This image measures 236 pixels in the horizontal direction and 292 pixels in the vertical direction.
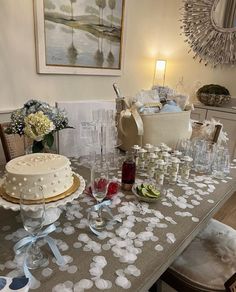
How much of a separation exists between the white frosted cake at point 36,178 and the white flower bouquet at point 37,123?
0.23 m

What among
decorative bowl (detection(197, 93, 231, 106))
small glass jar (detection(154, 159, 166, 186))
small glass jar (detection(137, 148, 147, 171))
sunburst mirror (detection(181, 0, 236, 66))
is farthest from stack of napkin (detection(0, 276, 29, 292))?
sunburst mirror (detection(181, 0, 236, 66))

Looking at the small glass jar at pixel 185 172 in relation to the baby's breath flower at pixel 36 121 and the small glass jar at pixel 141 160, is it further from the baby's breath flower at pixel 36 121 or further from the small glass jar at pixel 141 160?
the baby's breath flower at pixel 36 121

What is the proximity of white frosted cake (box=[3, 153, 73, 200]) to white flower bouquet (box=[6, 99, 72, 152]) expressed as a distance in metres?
0.23

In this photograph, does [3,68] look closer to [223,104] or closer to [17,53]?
[17,53]

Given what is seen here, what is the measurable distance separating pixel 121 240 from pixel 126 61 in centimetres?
254

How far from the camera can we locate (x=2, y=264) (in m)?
0.66

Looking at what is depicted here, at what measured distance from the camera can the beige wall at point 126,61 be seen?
6.20 feet

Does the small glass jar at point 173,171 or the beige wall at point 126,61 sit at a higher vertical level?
the beige wall at point 126,61

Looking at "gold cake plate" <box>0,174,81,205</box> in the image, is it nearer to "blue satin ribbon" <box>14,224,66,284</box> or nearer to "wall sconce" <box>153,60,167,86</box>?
"blue satin ribbon" <box>14,224,66,284</box>

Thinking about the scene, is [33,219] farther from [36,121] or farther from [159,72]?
[159,72]

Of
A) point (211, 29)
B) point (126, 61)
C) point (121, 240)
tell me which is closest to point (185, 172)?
point (121, 240)

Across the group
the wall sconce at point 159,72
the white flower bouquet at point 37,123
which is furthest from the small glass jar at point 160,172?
the wall sconce at point 159,72

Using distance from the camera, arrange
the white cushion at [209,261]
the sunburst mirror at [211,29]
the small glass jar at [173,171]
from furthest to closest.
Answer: the sunburst mirror at [211,29] < the small glass jar at [173,171] < the white cushion at [209,261]

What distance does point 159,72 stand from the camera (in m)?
3.35
